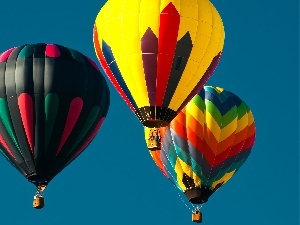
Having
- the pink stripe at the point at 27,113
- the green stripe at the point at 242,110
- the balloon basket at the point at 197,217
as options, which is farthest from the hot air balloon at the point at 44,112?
the green stripe at the point at 242,110

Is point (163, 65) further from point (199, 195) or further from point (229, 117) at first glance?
point (199, 195)

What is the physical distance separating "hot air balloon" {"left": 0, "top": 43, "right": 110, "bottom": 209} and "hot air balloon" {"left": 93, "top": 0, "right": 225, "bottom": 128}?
854 millimetres

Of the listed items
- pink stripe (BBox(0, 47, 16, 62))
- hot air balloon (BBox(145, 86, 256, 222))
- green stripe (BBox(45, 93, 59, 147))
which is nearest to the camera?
green stripe (BBox(45, 93, 59, 147))

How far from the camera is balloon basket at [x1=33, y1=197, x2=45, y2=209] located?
32406 mm

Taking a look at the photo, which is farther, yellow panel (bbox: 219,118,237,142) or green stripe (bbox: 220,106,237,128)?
green stripe (bbox: 220,106,237,128)

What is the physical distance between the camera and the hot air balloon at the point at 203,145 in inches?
1368

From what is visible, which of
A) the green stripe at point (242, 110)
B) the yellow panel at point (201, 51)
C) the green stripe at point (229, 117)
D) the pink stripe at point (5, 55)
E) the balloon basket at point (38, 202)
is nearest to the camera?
the yellow panel at point (201, 51)

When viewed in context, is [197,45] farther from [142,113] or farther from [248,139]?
[248,139]

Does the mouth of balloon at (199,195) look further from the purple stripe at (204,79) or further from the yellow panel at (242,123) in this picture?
the purple stripe at (204,79)

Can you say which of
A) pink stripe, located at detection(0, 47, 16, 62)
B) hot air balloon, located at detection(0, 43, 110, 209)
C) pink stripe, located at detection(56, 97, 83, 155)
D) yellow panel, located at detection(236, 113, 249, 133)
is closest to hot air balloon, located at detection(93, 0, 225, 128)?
hot air balloon, located at detection(0, 43, 110, 209)

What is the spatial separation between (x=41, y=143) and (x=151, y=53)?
9.88 ft

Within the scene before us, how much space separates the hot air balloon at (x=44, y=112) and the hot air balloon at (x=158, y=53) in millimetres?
854

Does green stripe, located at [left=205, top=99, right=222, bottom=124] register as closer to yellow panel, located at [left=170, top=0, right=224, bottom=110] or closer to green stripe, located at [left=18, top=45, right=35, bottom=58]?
yellow panel, located at [left=170, top=0, right=224, bottom=110]

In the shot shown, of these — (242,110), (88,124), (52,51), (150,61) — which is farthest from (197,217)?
(52,51)
